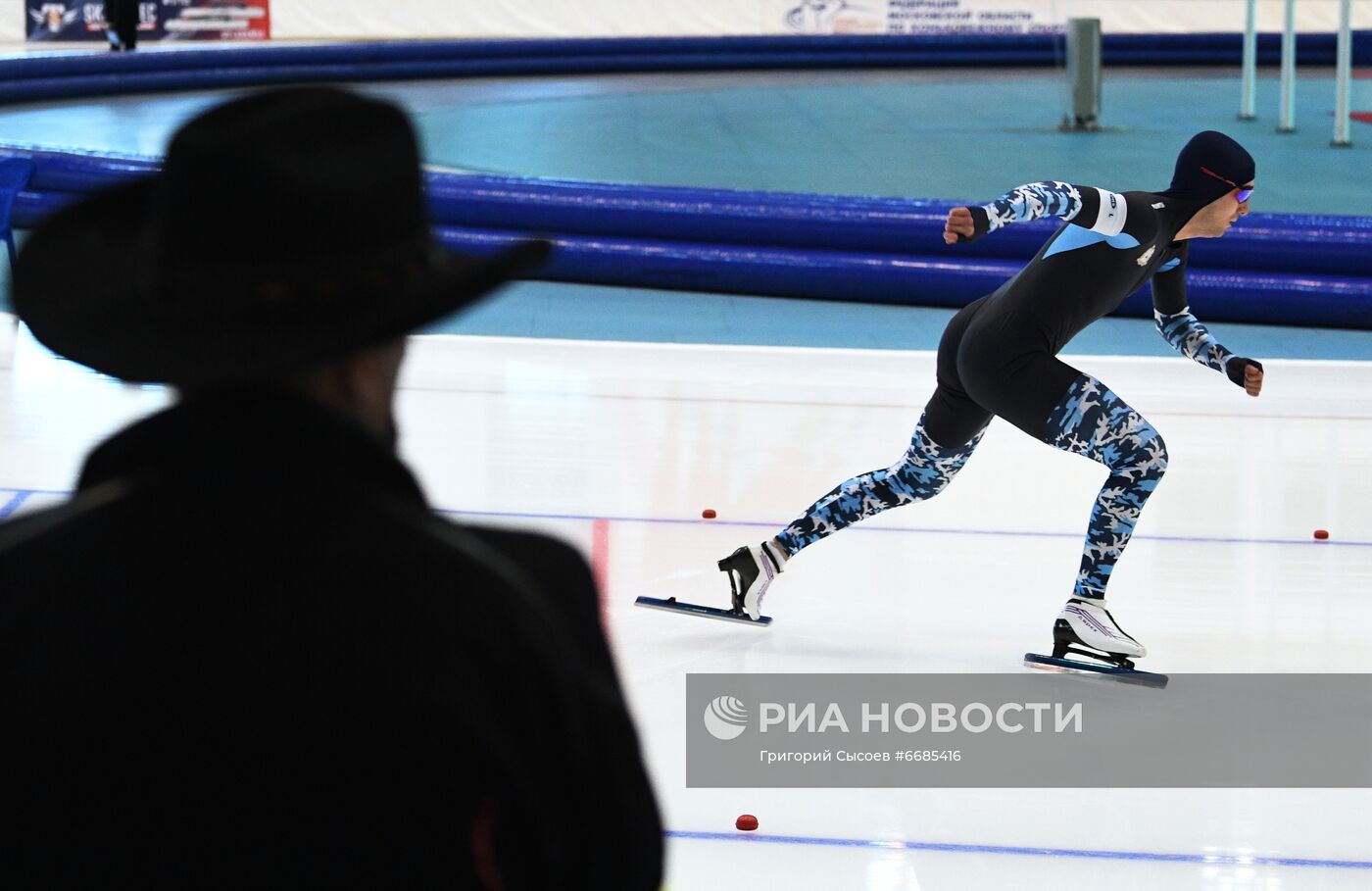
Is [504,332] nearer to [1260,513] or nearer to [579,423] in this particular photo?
[579,423]

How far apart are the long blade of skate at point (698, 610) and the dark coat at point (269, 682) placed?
9.60ft

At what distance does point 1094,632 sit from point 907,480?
0.52 metres

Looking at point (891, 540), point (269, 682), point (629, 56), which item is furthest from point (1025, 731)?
point (629, 56)

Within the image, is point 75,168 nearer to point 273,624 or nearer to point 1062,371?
point 1062,371

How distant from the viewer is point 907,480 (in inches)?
148

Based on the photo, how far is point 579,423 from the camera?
5.43 metres

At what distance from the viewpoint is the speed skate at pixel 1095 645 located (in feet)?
11.7

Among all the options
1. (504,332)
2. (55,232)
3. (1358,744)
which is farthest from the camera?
(504,332)

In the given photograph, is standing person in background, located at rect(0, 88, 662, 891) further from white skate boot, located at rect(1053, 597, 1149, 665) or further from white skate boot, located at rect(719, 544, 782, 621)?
white skate boot, located at rect(719, 544, 782, 621)

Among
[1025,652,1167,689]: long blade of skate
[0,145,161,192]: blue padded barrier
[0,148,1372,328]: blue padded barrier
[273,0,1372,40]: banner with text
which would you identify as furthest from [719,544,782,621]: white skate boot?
[273,0,1372,40]: banner with text

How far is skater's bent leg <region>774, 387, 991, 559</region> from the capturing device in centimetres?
369

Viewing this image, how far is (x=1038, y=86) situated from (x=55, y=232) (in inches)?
574

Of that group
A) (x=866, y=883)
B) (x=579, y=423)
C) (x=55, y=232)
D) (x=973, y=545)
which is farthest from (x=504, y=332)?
(x=55, y=232)

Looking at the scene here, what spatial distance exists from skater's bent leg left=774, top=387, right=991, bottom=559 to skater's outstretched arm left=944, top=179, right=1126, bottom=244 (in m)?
0.48
